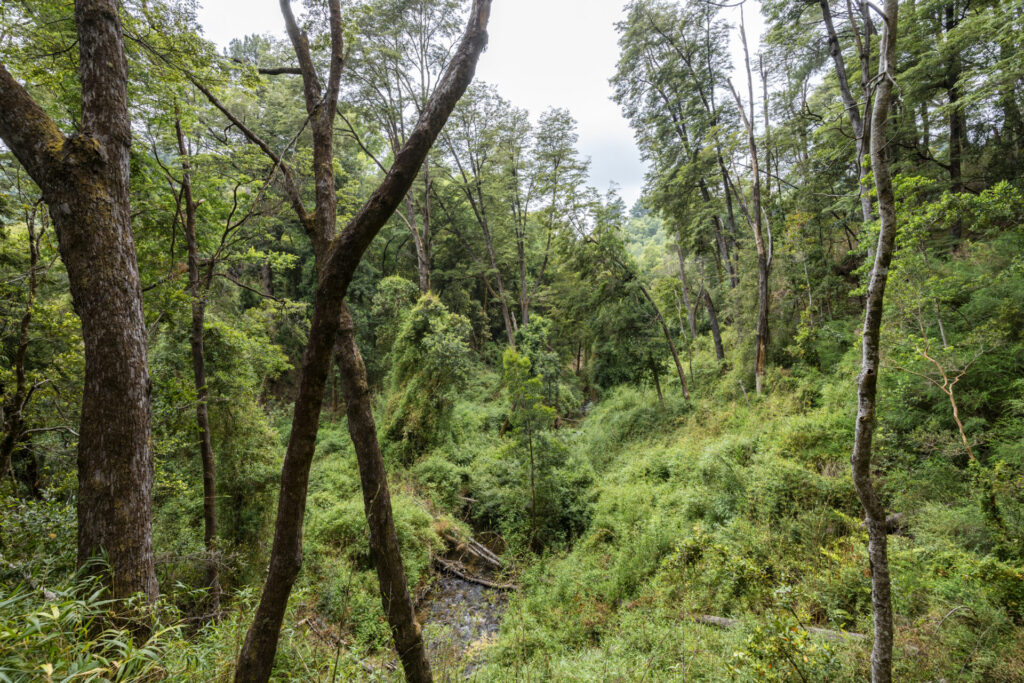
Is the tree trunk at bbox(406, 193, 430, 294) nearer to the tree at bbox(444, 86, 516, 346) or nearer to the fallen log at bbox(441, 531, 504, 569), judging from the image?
the tree at bbox(444, 86, 516, 346)

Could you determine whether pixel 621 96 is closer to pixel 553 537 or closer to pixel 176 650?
pixel 553 537

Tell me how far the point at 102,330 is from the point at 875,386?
16.4 feet

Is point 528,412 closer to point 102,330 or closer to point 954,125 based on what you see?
point 102,330

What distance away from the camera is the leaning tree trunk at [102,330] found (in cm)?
235

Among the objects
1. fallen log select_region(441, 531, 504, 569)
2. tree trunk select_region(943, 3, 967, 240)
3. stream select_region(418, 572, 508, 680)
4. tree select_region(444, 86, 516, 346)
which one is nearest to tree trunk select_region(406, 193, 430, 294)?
tree select_region(444, 86, 516, 346)

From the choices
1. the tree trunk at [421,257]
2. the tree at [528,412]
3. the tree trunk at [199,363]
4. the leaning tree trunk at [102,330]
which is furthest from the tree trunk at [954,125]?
the tree trunk at [199,363]

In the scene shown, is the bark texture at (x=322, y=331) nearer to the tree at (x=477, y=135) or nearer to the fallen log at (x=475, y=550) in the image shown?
the fallen log at (x=475, y=550)

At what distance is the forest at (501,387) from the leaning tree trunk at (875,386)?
28mm

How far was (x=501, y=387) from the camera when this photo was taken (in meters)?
15.6

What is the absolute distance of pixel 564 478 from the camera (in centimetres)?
903

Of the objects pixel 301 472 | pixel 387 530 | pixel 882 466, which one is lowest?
pixel 882 466

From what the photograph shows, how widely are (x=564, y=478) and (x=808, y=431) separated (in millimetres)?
4947

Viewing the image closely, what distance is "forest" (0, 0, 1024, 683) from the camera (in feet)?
8.07

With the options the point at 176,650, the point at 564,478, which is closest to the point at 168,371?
the point at 176,650
